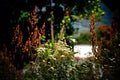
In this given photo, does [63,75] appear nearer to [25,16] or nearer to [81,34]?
[25,16]

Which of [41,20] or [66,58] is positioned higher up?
[41,20]

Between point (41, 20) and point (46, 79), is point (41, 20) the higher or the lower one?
the higher one

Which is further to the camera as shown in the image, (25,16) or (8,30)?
(8,30)

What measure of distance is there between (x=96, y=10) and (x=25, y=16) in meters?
2.54

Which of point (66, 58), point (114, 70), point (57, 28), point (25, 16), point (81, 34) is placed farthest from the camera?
point (81, 34)

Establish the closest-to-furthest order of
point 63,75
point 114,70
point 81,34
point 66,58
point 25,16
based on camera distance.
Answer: point 114,70
point 63,75
point 66,58
point 25,16
point 81,34

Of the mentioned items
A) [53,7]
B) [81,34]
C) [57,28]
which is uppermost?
[53,7]

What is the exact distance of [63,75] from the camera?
6.27m

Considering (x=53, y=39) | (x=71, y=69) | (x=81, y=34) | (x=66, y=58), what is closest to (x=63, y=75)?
(x=71, y=69)

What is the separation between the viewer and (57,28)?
10.6m

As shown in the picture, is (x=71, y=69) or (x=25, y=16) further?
(x=25, y=16)

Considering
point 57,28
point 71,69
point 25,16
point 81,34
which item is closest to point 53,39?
point 57,28

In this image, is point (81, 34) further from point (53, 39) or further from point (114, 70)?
point (114, 70)

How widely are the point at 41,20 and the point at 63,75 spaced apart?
432 cm
